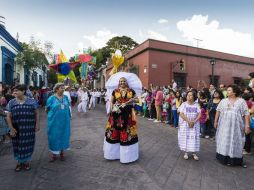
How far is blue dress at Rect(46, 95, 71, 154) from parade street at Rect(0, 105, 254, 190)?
385mm

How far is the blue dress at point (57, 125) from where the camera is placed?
16.1 feet

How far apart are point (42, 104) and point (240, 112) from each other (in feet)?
57.1

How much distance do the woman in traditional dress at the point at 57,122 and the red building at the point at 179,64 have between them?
14156mm

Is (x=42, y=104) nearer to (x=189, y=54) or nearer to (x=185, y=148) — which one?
(x=189, y=54)

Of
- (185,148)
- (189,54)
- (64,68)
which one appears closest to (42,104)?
(64,68)

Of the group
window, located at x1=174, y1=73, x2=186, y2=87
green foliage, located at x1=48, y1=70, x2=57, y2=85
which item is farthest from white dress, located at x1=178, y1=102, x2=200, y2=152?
green foliage, located at x1=48, y1=70, x2=57, y2=85

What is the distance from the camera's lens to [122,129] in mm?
4906

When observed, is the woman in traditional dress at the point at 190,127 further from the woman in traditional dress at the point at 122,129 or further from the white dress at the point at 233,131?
the woman in traditional dress at the point at 122,129

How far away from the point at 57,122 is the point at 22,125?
768mm

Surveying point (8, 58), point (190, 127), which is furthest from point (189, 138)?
point (8, 58)

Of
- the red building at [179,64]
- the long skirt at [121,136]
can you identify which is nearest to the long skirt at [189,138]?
the long skirt at [121,136]

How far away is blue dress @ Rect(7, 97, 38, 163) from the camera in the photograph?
4.33 m

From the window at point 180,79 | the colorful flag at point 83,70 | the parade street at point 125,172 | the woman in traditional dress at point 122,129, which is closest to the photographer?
the parade street at point 125,172

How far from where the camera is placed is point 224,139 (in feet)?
15.9
